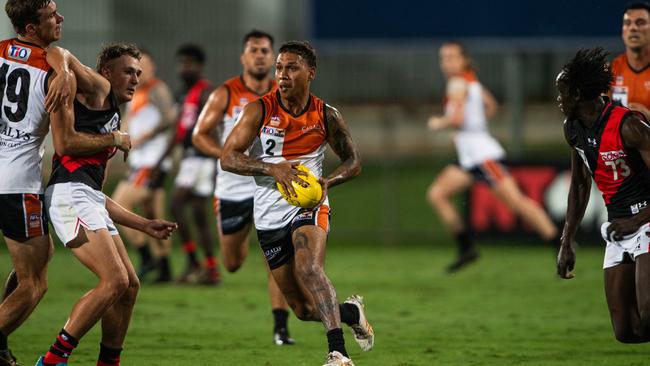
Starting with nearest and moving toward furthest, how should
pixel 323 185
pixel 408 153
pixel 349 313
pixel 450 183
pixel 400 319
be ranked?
pixel 323 185 < pixel 349 313 < pixel 400 319 < pixel 450 183 < pixel 408 153

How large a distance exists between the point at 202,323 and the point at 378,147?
13.2 m

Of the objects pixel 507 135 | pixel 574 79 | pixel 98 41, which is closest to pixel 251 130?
pixel 574 79

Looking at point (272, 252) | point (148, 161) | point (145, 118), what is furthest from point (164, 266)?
point (272, 252)

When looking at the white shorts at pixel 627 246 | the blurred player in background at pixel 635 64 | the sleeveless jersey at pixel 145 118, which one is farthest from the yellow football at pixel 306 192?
the sleeveless jersey at pixel 145 118

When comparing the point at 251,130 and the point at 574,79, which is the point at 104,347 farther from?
the point at 574,79

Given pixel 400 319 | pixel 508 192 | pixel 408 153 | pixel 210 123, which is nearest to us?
pixel 210 123

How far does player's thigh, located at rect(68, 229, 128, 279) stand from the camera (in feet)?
24.4

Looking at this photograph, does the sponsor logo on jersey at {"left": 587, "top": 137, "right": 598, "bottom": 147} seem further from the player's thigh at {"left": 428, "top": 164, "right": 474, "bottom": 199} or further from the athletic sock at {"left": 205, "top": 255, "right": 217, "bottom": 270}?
the player's thigh at {"left": 428, "top": 164, "right": 474, "bottom": 199}

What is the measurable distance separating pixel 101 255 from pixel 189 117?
7.38 meters

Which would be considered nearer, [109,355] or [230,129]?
[109,355]

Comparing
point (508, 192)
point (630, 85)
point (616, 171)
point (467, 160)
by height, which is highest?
point (630, 85)

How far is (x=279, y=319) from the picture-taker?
32.4 ft

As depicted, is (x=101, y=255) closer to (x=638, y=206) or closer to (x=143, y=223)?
(x=143, y=223)

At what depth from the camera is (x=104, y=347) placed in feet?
25.3
